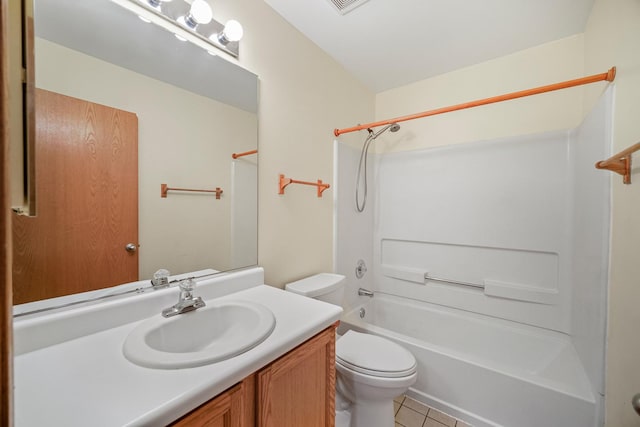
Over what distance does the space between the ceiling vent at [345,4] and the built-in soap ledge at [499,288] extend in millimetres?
1975

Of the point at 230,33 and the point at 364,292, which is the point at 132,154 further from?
the point at 364,292

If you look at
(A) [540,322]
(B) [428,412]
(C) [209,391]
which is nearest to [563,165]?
(A) [540,322]

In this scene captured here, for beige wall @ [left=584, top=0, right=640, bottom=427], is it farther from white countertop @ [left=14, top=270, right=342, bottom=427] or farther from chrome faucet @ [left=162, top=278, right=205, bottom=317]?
chrome faucet @ [left=162, top=278, right=205, bottom=317]

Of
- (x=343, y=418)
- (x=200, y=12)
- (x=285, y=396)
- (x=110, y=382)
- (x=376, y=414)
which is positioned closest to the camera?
(x=110, y=382)

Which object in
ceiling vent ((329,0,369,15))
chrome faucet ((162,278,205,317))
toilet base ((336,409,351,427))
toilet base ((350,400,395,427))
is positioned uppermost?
ceiling vent ((329,0,369,15))

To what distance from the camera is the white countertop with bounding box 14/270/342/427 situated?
0.49m

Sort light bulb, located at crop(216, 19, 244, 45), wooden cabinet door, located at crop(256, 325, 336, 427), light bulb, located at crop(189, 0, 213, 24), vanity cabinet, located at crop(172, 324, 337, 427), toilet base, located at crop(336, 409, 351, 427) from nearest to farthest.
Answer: vanity cabinet, located at crop(172, 324, 337, 427), wooden cabinet door, located at crop(256, 325, 336, 427), light bulb, located at crop(189, 0, 213, 24), light bulb, located at crop(216, 19, 244, 45), toilet base, located at crop(336, 409, 351, 427)

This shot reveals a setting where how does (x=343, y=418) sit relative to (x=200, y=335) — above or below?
below

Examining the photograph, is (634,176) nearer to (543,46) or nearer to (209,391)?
(543,46)

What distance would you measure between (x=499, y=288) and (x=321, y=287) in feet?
4.52

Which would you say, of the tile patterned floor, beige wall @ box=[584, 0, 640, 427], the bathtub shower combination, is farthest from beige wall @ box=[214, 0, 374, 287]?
beige wall @ box=[584, 0, 640, 427]

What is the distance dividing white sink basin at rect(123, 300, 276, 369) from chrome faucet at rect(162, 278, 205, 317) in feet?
0.07

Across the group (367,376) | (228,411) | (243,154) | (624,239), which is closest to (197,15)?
(243,154)

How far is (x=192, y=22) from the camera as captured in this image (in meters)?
1.09
